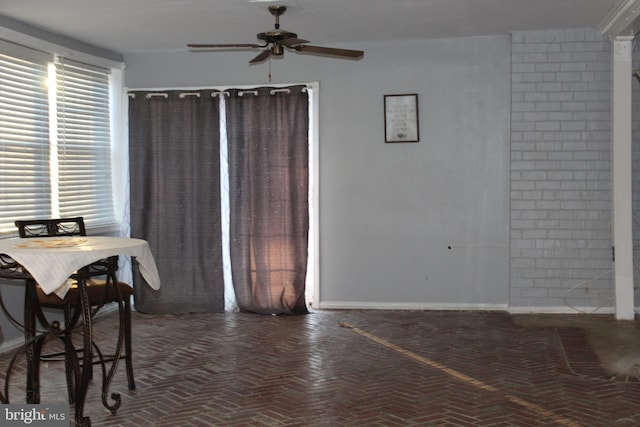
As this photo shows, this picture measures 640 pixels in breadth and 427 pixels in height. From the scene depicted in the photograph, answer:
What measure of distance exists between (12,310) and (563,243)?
4.63m

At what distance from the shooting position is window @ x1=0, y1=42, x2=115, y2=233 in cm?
540

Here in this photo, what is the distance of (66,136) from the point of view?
20.2ft

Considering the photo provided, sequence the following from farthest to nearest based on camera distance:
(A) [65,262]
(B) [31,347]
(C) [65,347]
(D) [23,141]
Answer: (D) [23,141]
(B) [31,347]
(C) [65,347]
(A) [65,262]

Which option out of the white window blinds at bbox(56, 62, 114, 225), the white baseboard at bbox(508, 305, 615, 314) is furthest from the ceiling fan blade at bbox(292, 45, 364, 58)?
the white baseboard at bbox(508, 305, 615, 314)

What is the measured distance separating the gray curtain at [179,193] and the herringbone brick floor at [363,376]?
50cm

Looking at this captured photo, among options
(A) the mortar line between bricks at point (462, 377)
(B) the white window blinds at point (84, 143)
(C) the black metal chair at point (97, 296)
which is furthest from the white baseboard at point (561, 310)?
(B) the white window blinds at point (84, 143)

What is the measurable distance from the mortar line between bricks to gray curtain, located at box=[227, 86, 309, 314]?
0.87 metres

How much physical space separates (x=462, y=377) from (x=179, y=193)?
3.35 meters

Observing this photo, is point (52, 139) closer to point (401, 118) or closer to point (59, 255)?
point (59, 255)

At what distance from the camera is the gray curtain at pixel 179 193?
6566 mm

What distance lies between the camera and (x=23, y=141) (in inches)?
220

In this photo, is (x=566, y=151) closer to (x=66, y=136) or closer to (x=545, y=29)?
(x=545, y=29)

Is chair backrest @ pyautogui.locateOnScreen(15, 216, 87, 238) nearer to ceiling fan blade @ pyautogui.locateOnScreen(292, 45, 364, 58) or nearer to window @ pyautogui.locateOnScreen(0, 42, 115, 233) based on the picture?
window @ pyautogui.locateOnScreen(0, 42, 115, 233)

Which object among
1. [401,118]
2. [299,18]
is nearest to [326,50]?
[299,18]
